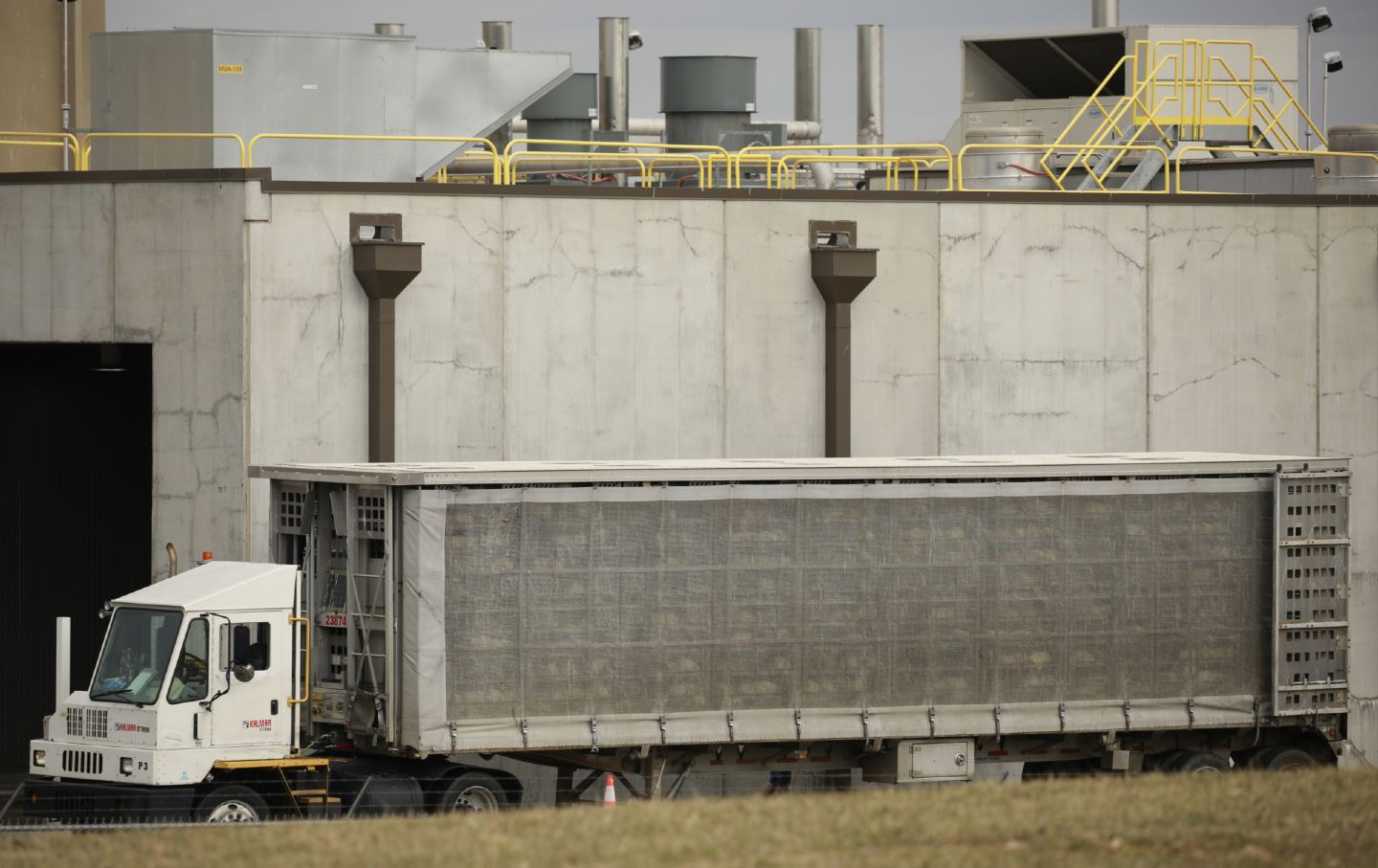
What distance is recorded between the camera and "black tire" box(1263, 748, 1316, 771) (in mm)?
19344

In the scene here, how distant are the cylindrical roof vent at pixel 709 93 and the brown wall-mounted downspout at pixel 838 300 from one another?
Answer: 61.3 feet

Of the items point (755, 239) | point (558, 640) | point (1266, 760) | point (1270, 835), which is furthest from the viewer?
point (755, 239)

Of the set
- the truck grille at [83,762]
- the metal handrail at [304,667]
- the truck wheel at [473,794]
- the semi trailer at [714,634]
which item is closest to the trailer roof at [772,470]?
the semi trailer at [714,634]

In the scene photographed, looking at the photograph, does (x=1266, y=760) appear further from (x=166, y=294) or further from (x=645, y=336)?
(x=166, y=294)

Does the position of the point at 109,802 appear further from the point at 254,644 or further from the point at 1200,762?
the point at 1200,762

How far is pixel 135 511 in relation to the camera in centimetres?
2647

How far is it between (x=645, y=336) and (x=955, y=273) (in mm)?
3912

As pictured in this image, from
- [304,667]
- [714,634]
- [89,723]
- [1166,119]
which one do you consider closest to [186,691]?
[89,723]

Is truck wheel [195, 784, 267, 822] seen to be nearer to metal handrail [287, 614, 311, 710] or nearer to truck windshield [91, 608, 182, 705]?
metal handrail [287, 614, 311, 710]

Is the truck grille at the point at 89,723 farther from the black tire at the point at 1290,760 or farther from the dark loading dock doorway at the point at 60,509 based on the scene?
the black tire at the point at 1290,760

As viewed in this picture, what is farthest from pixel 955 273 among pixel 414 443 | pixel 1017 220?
pixel 414 443

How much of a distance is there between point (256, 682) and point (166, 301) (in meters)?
6.32

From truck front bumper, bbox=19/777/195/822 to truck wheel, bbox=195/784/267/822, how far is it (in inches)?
5.4

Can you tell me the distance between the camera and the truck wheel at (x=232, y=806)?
1638 centimetres
